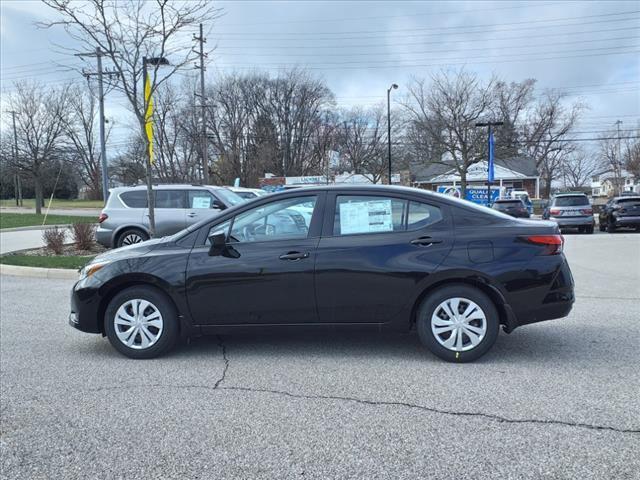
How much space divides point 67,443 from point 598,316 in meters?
5.89

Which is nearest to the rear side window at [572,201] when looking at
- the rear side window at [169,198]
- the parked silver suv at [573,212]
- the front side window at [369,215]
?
the parked silver suv at [573,212]

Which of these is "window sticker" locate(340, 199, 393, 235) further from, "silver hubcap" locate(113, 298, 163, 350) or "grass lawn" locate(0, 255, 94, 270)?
"grass lawn" locate(0, 255, 94, 270)

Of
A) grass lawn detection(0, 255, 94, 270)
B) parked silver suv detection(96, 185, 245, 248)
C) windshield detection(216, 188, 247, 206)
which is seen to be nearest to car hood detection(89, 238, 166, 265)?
grass lawn detection(0, 255, 94, 270)

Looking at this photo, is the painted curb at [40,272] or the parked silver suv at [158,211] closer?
the painted curb at [40,272]

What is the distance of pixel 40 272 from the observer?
34.3 feet

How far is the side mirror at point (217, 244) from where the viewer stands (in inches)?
185

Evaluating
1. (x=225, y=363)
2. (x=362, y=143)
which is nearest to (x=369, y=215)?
(x=225, y=363)

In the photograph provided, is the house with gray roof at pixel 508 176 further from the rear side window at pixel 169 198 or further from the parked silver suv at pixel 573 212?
the rear side window at pixel 169 198

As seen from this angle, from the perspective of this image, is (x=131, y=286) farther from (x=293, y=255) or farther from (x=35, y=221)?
(x=35, y=221)

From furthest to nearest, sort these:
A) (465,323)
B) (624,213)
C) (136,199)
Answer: (624,213)
(136,199)
(465,323)

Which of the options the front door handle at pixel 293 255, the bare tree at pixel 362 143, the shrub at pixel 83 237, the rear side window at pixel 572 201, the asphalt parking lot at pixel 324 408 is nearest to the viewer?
the asphalt parking lot at pixel 324 408

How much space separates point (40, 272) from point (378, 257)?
8436 millimetres

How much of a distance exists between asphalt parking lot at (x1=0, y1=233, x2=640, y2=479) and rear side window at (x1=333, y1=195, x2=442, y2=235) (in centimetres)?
120

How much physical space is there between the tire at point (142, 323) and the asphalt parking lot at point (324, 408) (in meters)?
0.16
